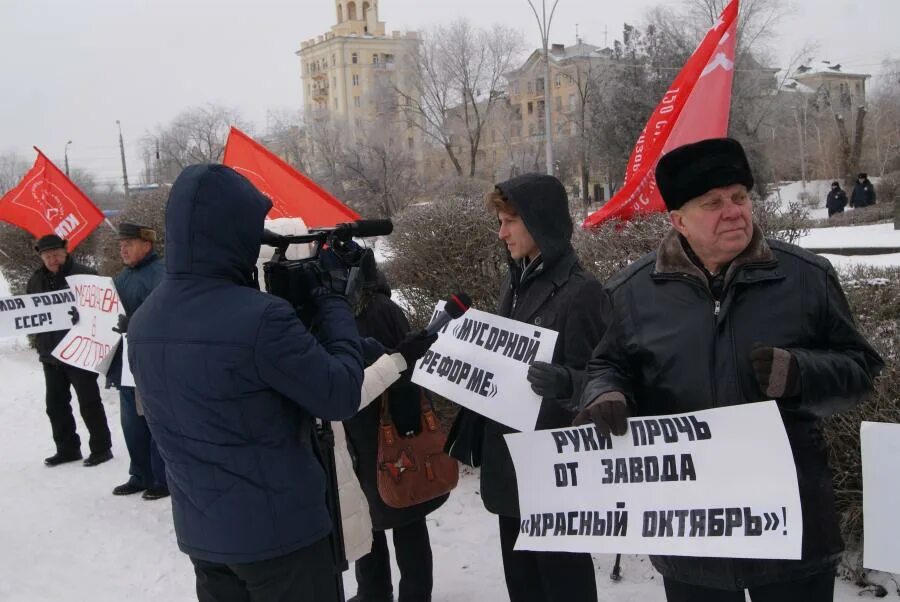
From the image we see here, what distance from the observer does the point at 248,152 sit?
19.2 ft

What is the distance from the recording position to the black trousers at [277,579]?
233 centimetres

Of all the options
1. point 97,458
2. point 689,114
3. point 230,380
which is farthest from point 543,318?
point 97,458

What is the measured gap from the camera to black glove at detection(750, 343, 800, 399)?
1.97 m

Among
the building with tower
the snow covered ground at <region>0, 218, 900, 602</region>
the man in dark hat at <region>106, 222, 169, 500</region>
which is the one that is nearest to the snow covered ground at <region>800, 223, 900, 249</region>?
the snow covered ground at <region>0, 218, 900, 602</region>

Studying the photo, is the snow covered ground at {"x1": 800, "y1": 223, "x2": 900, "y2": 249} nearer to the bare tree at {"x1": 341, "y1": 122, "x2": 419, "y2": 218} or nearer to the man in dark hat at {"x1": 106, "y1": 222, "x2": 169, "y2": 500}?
the man in dark hat at {"x1": 106, "y1": 222, "x2": 169, "y2": 500}

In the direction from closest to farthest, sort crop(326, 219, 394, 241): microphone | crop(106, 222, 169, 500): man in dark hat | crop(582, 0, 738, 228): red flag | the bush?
crop(326, 219, 394, 241): microphone → the bush → crop(582, 0, 738, 228): red flag → crop(106, 222, 169, 500): man in dark hat

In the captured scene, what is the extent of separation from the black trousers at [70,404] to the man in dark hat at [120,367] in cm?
77

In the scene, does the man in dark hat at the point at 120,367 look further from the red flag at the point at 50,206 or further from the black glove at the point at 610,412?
the black glove at the point at 610,412

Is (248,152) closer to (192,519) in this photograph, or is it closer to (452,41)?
(192,519)

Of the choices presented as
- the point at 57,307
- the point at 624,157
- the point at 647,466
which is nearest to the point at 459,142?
the point at 624,157

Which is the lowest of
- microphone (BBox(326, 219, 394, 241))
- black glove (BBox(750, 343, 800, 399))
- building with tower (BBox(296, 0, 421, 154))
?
black glove (BBox(750, 343, 800, 399))

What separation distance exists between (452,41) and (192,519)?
1920 inches

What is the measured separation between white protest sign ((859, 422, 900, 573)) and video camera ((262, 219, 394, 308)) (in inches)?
63.4

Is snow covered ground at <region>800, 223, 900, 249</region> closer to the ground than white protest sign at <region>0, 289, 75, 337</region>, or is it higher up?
closer to the ground
